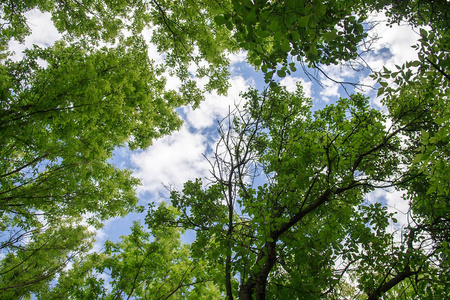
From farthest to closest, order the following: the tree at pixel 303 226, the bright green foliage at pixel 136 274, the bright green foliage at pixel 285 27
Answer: the bright green foliage at pixel 136 274, the tree at pixel 303 226, the bright green foliage at pixel 285 27

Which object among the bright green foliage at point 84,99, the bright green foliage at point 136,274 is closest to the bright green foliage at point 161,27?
the bright green foliage at point 84,99

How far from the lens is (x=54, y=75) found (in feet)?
12.0

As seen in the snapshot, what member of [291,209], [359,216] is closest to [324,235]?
[291,209]

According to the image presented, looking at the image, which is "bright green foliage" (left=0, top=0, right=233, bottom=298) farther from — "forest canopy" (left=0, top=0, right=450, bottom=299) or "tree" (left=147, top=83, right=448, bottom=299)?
"tree" (left=147, top=83, right=448, bottom=299)

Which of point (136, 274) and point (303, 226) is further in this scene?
point (136, 274)

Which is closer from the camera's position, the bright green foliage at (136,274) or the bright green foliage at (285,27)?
the bright green foliage at (285,27)

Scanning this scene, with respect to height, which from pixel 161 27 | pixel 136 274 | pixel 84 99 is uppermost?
pixel 161 27

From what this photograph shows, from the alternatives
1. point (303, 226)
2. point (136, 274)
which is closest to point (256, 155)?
point (303, 226)

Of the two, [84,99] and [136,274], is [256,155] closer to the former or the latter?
[84,99]

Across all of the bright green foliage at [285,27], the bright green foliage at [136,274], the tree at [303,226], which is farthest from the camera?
the bright green foliage at [136,274]

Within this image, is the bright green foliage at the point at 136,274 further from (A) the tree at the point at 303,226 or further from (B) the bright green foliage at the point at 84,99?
(A) the tree at the point at 303,226

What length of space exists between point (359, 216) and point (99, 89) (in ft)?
18.6

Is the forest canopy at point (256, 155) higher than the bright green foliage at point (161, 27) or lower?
lower

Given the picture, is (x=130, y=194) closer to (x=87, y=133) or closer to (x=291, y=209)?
(x=87, y=133)
